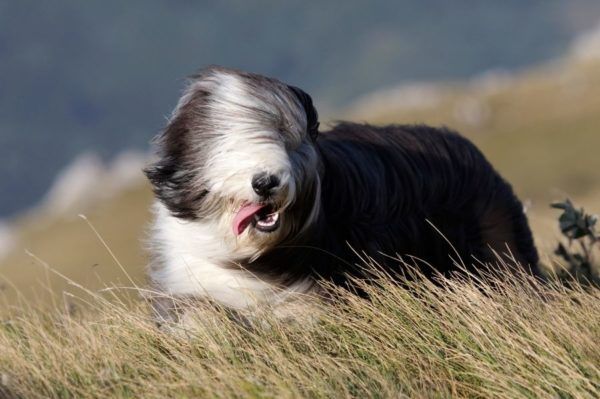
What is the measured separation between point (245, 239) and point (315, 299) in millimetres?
454

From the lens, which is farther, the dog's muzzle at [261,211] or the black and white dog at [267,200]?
the black and white dog at [267,200]

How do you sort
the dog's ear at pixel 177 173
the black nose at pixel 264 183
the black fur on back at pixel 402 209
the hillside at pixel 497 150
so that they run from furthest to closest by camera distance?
the hillside at pixel 497 150 < the black fur on back at pixel 402 209 < the dog's ear at pixel 177 173 < the black nose at pixel 264 183

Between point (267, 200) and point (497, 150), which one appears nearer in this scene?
point (267, 200)

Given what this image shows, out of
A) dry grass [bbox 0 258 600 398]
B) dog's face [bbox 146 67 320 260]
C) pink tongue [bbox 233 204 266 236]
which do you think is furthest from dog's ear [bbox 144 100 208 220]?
dry grass [bbox 0 258 600 398]

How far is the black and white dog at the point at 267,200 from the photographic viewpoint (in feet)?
15.8

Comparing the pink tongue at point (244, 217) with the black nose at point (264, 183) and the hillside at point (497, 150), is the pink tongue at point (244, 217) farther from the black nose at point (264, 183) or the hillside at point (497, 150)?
the hillside at point (497, 150)

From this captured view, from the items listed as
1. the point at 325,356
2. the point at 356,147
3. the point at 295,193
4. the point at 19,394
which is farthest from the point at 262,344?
the point at 356,147

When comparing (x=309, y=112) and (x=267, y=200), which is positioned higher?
(x=309, y=112)

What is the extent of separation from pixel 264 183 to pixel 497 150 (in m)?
78.9

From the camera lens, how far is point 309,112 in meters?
5.12

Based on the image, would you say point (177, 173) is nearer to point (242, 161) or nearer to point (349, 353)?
point (242, 161)

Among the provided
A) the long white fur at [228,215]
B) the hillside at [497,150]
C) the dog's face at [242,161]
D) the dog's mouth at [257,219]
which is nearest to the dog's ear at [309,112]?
the dog's face at [242,161]

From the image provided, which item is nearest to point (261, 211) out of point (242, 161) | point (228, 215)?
point (228, 215)

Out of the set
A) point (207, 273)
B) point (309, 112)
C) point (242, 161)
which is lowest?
point (207, 273)
